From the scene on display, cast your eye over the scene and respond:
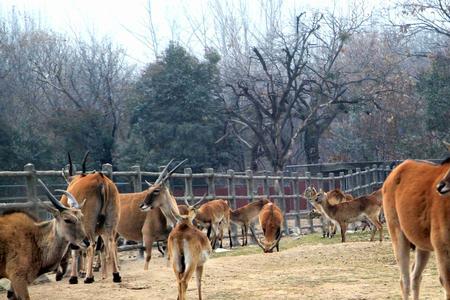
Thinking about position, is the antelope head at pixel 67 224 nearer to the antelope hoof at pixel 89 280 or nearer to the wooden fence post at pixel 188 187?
the antelope hoof at pixel 89 280

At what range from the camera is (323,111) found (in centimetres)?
3788

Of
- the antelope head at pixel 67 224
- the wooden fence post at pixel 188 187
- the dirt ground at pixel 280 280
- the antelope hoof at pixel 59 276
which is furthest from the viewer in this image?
the wooden fence post at pixel 188 187

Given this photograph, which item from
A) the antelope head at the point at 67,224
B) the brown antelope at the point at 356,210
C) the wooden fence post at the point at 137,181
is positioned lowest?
the brown antelope at the point at 356,210

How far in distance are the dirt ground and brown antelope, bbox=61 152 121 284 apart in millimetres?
269

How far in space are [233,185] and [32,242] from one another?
44.8ft

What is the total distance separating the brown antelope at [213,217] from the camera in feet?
57.8

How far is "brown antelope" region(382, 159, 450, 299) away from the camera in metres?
6.64

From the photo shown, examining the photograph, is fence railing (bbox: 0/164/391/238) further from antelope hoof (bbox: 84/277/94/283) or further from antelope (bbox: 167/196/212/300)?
antelope (bbox: 167/196/212/300)

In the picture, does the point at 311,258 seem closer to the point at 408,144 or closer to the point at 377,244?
the point at 377,244

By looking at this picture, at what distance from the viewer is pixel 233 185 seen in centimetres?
2200

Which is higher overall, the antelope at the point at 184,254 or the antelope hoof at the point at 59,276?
the antelope at the point at 184,254

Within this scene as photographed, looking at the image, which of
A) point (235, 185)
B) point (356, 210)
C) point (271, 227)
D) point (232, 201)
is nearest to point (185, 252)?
point (271, 227)

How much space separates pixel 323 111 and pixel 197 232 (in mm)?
29037

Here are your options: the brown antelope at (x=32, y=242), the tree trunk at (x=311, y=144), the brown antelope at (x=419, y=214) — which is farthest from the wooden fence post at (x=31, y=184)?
the tree trunk at (x=311, y=144)
